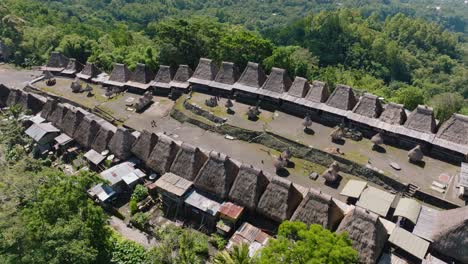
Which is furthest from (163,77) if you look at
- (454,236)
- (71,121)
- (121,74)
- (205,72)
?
(454,236)

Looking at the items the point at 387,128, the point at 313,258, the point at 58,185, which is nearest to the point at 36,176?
the point at 58,185

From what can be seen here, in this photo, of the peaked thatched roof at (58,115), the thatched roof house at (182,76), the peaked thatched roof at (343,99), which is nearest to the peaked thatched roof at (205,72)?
the thatched roof house at (182,76)

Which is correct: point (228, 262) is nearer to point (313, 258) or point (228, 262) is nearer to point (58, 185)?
point (313, 258)

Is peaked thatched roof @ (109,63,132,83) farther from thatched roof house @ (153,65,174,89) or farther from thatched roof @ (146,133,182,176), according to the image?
thatched roof @ (146,133,182,176)

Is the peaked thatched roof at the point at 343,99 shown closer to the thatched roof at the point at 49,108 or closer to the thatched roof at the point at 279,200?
the thatched roof at the point at 279,200

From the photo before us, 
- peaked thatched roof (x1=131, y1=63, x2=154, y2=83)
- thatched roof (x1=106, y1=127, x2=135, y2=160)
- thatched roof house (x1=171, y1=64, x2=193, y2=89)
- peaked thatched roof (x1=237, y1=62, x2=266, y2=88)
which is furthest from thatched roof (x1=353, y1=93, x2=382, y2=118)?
peaked thatched roof (x1=131, y1=63, x2=154, y2=83)
